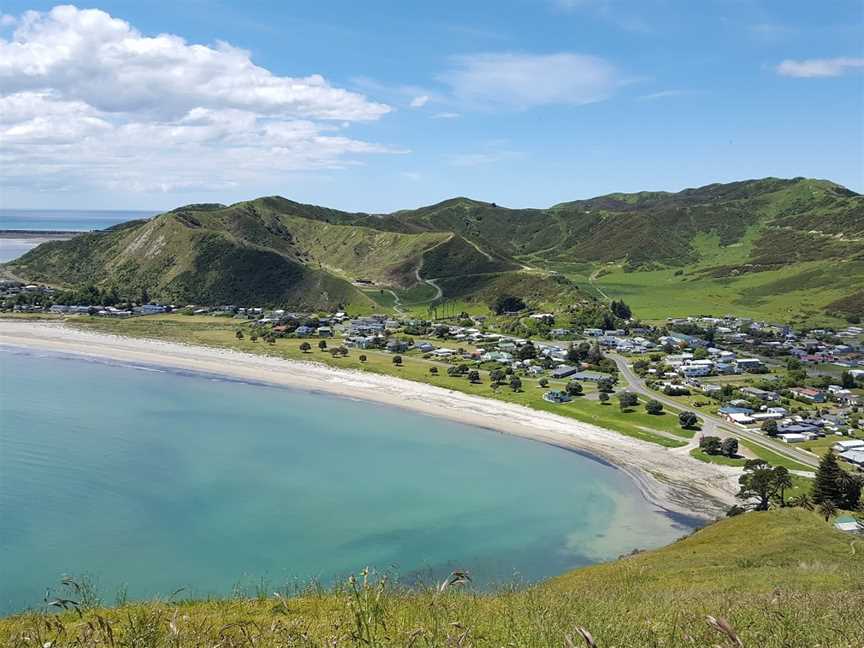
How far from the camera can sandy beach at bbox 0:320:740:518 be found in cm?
4678

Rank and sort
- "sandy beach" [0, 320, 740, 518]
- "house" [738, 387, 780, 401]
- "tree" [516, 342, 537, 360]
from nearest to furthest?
"sandy beach" [0, 320, 740, 518] → "house" [738, 387, 780, 401] → "tree" [516, 342, 537, 360]

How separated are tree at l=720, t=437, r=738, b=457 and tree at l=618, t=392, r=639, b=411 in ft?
45.0

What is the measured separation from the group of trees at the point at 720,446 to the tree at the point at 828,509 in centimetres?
1486

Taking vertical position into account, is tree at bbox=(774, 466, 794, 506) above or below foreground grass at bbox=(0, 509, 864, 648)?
below

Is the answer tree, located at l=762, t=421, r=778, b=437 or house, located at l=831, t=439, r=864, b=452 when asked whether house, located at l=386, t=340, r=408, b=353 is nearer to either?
tree, located at l=762, t=421, r=778, b=437

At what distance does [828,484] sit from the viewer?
3825cm

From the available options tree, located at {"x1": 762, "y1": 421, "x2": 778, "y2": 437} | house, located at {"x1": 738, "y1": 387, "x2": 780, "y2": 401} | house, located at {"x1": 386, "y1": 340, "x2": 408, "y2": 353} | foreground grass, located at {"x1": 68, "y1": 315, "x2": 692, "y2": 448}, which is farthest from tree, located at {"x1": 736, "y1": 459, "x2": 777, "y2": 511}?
house, located at {"x1": 386, "y1": 340, "x2": 408, "y2": 353}

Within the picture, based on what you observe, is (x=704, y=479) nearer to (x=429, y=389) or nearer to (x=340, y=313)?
(x=429, y=389)

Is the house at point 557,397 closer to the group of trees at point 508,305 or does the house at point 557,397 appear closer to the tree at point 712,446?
the tree at point 712,446

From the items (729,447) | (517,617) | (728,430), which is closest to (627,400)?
(728,430)

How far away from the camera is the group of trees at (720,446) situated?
5131 centimetres

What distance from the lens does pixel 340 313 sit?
128 metres

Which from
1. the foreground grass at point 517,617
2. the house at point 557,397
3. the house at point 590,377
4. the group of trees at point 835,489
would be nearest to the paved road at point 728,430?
the house at point 590,377

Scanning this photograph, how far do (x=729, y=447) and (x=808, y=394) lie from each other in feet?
82.0
